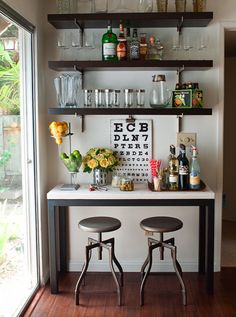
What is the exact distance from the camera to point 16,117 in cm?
288

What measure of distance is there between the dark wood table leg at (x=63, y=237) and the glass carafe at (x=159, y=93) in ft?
3.90

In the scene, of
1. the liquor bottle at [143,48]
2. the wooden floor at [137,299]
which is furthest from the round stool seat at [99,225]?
the liquor bottle at [143,48]

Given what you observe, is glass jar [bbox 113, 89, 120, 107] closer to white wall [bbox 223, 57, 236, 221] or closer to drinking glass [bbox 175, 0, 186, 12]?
drinking glass [bbox 175, 0, 186, 12]

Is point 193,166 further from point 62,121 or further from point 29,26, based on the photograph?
point 29,26

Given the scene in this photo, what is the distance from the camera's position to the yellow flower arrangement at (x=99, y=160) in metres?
3.19

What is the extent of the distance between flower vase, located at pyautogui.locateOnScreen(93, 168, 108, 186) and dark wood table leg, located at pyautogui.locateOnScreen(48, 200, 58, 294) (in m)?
0.45

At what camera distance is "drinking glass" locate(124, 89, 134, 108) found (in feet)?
10.5

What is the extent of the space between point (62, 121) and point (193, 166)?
116cm

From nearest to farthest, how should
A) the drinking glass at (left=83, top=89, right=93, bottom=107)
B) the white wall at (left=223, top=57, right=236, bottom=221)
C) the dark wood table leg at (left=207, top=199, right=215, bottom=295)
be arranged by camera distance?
the dark wood table leg at (left=207, top=199, right=215, bottom=295) < the drinking glass at (left=83, top=89, right=93, bottom=107) < the white wall at (left=223, top=57, right=236, bottom=221)

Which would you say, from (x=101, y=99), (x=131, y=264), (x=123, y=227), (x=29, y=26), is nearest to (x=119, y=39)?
(x=101, y=99)

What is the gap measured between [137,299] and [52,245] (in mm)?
758

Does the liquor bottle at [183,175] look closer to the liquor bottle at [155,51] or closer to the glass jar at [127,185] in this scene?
the glass jar at [127,185]

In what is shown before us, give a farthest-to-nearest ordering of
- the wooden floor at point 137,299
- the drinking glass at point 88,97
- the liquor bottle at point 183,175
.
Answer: the drinking glass at point 88,97 < the liquor bottle at point 183,175 < the wooden floor at point 137,299

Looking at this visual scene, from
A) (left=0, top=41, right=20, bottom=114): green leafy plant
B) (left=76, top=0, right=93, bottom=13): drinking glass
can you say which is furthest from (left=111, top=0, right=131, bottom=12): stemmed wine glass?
(left=0, top=41, right=20, bottom=114): green leafy plant
